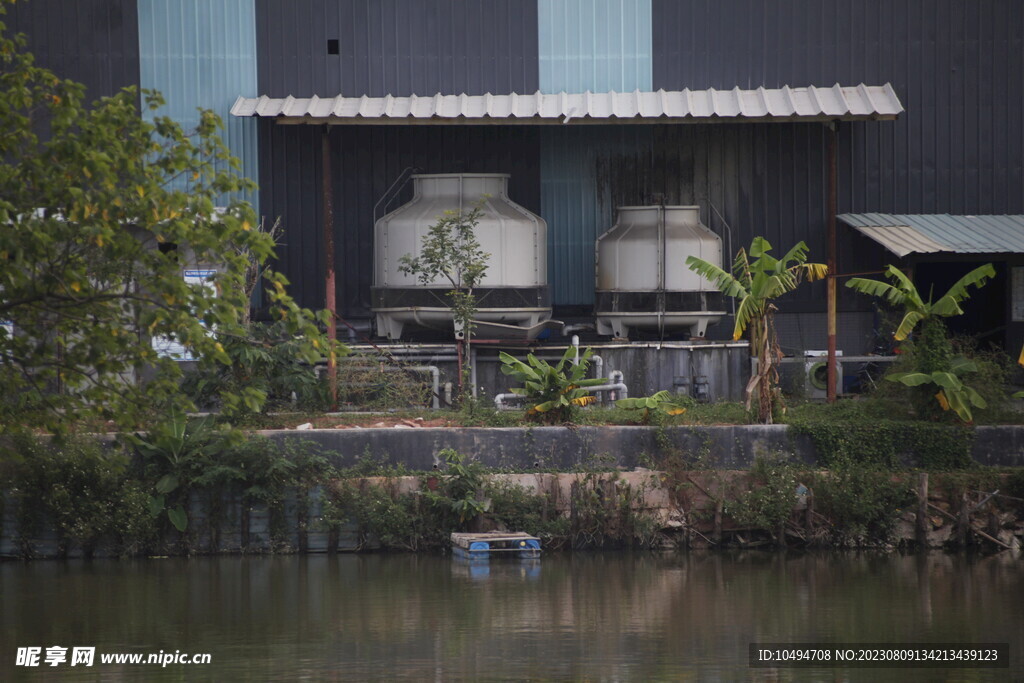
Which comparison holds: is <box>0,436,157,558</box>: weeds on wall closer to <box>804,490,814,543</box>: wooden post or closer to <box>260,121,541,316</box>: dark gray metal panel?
<box>260,121,541,316</box>: dark gray metal panel

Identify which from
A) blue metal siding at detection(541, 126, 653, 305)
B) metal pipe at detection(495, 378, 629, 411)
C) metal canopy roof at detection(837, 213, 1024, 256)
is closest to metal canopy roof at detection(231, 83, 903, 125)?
blue metal siding at detection(541, 126, 653, 305)

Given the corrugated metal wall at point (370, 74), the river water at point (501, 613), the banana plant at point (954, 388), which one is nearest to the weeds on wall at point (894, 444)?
the banana plant at point (954, 388)

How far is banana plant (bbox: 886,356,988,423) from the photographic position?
735 inches

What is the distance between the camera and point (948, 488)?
60.2 feet

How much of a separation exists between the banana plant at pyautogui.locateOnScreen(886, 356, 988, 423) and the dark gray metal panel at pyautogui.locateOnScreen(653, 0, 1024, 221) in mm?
6047

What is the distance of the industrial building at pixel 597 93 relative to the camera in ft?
78.2

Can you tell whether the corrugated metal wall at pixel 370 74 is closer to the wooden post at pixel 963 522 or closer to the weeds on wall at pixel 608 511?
the weeds on wall at pixel 608 511

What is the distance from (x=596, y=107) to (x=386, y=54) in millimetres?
4573

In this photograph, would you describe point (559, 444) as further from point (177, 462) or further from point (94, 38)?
point (94, 38)

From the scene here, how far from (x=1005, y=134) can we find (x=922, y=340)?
7159 mm

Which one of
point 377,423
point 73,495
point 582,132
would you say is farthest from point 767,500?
point 73,495

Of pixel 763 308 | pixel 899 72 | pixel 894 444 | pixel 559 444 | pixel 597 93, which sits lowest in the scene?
pixel 894 444

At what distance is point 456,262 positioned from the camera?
2131 centimetres

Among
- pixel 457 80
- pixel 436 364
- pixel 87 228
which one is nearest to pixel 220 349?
pixel 87 228
